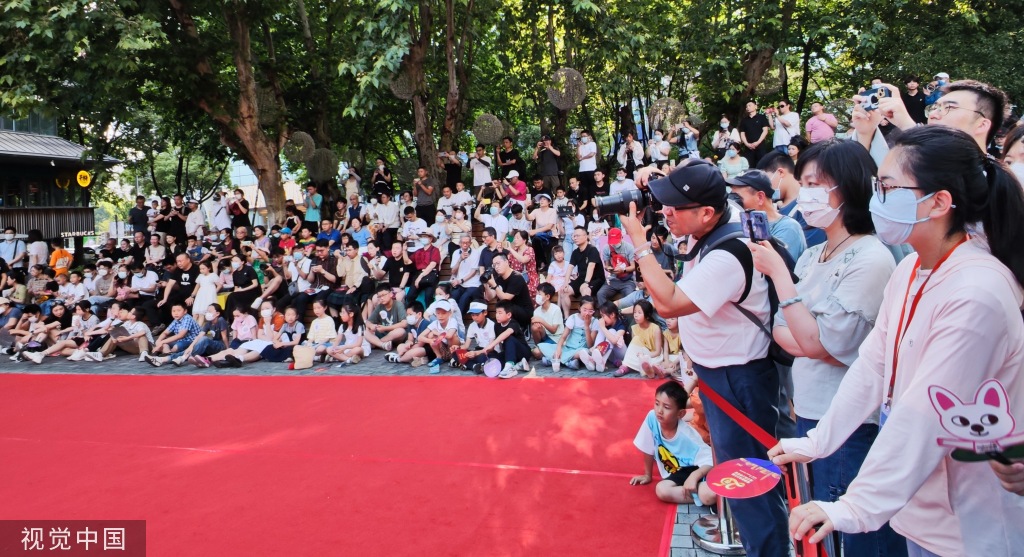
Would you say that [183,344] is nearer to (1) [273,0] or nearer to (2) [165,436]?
(2) [165,436]

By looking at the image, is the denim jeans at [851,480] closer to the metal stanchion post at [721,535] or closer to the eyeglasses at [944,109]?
the eyeglasses at [944,109]

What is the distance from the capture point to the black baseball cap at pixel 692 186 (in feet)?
7.75

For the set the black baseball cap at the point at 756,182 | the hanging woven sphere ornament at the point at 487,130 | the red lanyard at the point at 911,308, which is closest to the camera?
the red lanyard at the point at 911,308

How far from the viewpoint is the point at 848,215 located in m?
2.12

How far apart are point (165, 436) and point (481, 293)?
4.33 m

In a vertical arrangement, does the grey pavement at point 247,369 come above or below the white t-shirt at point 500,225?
below

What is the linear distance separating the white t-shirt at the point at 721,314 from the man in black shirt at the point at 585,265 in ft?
20.5

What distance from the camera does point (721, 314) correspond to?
2.39 m

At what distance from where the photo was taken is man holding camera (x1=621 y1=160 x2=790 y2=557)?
2.31 meters

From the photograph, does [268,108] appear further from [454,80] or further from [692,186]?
[692,186]

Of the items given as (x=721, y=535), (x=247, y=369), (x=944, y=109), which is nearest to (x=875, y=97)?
(x=944, y=109)

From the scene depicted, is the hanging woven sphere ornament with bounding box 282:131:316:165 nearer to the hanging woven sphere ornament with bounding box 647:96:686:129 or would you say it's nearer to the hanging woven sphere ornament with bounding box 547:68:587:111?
the hanging woven sphere ornament with bounding box 547:68:587:111

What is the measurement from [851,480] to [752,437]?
43cm

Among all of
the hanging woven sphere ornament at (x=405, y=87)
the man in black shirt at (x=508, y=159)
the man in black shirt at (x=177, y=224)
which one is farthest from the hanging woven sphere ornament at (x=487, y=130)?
the man in black shirt at (x=177, y=224)
